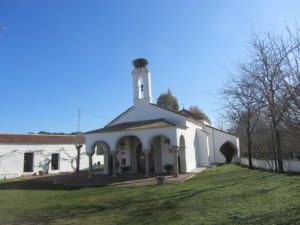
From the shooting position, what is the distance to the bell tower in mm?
22234

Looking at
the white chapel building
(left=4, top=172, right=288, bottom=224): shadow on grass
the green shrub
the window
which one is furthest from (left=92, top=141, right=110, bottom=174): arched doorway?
(left=4, top=172, right=288, bottom=224): shadow on grass

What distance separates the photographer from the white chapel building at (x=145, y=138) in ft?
60.4

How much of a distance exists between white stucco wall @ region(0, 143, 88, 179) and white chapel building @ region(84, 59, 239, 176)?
10.2 metres

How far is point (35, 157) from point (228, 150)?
77.1 feet

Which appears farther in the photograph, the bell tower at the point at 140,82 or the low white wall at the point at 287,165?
the bell tower at the point at 140,82

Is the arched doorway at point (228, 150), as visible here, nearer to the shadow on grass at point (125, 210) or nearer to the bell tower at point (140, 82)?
the bell tower at point (140, 82)

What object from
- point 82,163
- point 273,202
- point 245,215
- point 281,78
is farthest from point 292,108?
point 82,163

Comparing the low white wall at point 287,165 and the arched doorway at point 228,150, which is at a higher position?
the arched doorway at point 228,150

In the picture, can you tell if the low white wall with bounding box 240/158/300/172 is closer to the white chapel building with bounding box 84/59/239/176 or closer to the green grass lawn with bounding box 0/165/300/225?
the white chapel building with bounding box 84/59/239/176

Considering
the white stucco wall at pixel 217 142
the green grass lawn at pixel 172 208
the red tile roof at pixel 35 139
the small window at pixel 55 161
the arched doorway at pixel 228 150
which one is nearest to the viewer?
the green grass lawn at pixel 172 208

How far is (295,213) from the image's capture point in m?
6.14

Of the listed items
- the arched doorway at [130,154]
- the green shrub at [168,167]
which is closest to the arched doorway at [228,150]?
the green shrub at [168,167]

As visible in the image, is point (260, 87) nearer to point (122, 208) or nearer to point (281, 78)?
point (281, 78)

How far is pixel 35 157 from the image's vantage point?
27.0 meters
